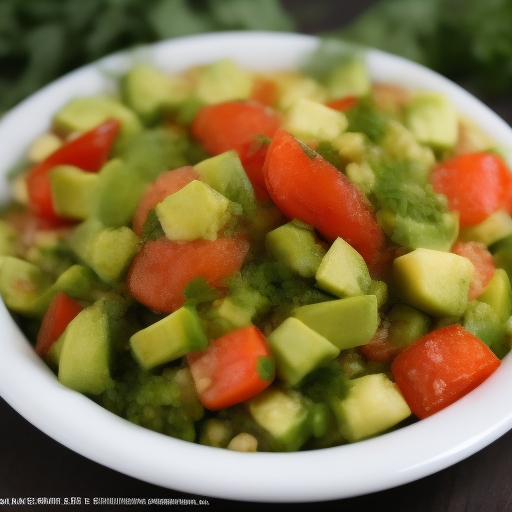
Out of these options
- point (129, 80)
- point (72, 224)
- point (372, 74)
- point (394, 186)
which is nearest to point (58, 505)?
point (72, 224)

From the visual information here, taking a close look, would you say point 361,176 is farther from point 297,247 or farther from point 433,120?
point 433,120

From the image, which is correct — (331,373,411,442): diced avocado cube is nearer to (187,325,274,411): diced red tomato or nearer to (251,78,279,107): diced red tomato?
(187,325,274,411): diced red tomato

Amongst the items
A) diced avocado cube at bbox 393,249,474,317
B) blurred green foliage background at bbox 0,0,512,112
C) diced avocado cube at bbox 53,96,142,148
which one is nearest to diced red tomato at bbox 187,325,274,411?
diced avocado cube at bbox 393,249,474,317

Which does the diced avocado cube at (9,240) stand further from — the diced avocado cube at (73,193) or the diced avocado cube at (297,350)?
the diced avocado cube at (297,350)

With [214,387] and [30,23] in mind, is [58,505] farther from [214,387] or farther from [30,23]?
[30,23]

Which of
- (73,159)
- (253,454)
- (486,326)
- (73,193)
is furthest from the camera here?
(73,159)

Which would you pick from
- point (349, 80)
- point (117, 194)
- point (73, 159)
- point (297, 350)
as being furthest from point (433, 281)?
point (73, 159)

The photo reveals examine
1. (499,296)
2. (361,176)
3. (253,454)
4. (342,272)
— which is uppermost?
(361,176)
